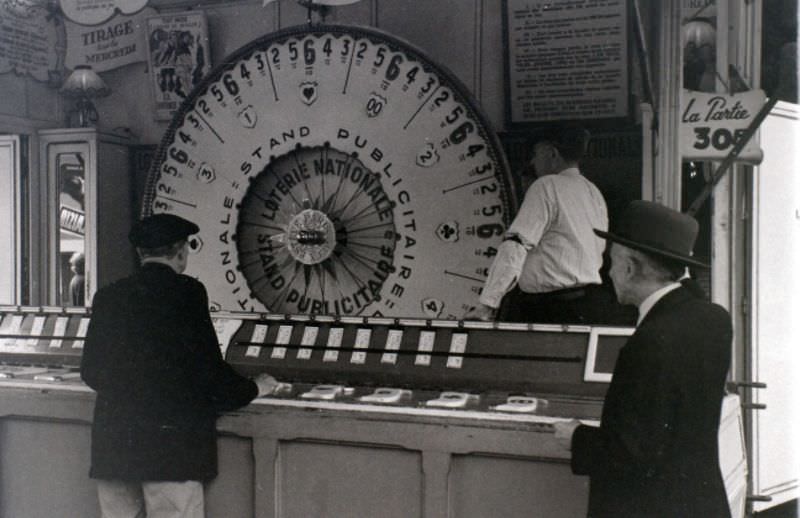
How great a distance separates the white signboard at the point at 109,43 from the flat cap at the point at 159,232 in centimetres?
280

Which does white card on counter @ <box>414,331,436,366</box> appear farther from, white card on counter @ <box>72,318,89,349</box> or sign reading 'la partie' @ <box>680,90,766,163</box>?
white card on counter @ <box>72,318,89,349</box>

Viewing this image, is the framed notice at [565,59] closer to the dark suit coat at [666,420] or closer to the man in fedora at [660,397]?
the man in fedora at [660,397]

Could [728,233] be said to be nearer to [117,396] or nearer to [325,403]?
[325,403]

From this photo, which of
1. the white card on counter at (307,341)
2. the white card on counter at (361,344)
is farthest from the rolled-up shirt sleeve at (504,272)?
the white card on counter at (307,341)

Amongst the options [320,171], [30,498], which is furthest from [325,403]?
[320,171]

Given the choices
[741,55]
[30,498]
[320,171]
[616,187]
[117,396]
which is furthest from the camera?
[320,171]

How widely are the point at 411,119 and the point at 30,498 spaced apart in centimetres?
225

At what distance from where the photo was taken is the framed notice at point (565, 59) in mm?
3770

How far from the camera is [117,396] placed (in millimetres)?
2430

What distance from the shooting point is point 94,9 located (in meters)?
3.37

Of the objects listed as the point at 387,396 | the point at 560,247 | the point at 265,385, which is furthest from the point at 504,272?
Answer: the point at 265,385

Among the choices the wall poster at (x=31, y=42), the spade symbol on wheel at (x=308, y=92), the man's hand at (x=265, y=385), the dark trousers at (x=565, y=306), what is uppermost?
the wall poster at (x=31, y=42)

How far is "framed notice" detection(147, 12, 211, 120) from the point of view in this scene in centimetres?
475

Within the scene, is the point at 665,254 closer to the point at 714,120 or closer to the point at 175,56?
the point at 714,120
